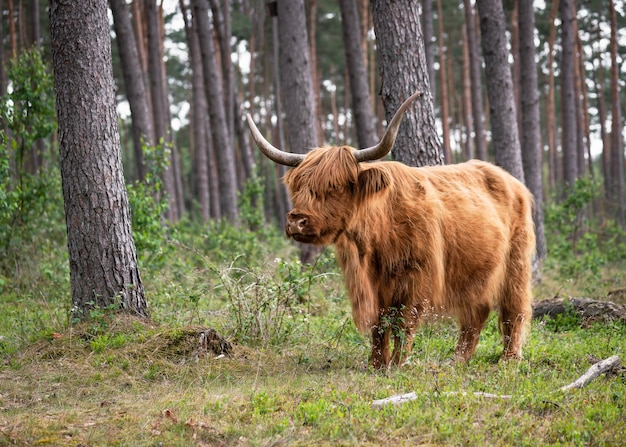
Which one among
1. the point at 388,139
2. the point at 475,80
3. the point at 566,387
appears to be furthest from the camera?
the point at 475,80

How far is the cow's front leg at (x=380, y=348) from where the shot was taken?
546 centimetres

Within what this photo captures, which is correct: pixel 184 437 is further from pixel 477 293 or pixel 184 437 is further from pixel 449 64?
pixel 449 64

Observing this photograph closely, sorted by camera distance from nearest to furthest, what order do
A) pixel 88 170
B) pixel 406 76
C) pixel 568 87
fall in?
pixel 88 170, pixel 406 76, pixel 568 87

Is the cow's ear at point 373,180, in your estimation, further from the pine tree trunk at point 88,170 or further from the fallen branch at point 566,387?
the pine tree trunk at point 88,170

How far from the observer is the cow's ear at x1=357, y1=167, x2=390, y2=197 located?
5.21 metres

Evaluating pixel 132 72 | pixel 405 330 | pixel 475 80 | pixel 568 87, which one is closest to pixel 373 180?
pixel 405 330

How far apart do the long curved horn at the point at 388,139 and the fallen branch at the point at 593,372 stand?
2.15 m

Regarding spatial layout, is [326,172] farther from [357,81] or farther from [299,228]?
[357,81]

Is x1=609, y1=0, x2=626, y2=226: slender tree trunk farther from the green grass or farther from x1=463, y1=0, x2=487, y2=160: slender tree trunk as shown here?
the green grass

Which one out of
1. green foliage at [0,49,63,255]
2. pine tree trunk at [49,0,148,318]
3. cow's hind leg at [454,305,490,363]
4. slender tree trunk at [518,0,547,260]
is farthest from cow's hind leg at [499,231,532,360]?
green foliage at [0,49,63,255]

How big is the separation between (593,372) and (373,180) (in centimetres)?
215

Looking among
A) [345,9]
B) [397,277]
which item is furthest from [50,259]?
[345,9]

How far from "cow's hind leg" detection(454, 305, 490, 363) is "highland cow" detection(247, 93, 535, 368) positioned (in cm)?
2

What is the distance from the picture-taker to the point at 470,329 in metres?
6.18
